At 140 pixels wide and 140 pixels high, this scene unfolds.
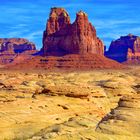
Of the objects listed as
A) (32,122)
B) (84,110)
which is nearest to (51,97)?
(84,110)

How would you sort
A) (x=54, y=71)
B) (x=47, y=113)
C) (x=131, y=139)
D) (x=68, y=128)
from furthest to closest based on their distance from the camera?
(x=54, y=71) < (x=47, y=113) < (x=68, y=128) < (x=131, y=139)

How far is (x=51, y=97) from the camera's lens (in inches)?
1507

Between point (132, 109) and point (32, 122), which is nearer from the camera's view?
point (132, 109)

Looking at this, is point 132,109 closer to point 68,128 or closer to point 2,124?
point 68,128

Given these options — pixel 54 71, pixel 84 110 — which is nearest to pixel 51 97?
pixel 84 110

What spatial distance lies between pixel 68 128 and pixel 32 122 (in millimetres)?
8579

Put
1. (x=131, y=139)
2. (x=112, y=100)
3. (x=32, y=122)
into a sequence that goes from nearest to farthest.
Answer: (x=131, y=139)
(x=32, y=122)
(x=112, y=100)

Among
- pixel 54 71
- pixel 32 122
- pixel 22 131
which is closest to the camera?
pixel 22 131

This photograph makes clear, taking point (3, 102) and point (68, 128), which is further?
point (3, 102)

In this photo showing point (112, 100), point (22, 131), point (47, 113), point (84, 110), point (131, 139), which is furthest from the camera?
point (112, 100)

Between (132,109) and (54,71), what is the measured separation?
559ft

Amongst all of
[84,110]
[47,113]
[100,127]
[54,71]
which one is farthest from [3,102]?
[54,71]

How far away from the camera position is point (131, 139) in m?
19.9

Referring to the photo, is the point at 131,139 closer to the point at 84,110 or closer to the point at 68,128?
the point at 68,128
